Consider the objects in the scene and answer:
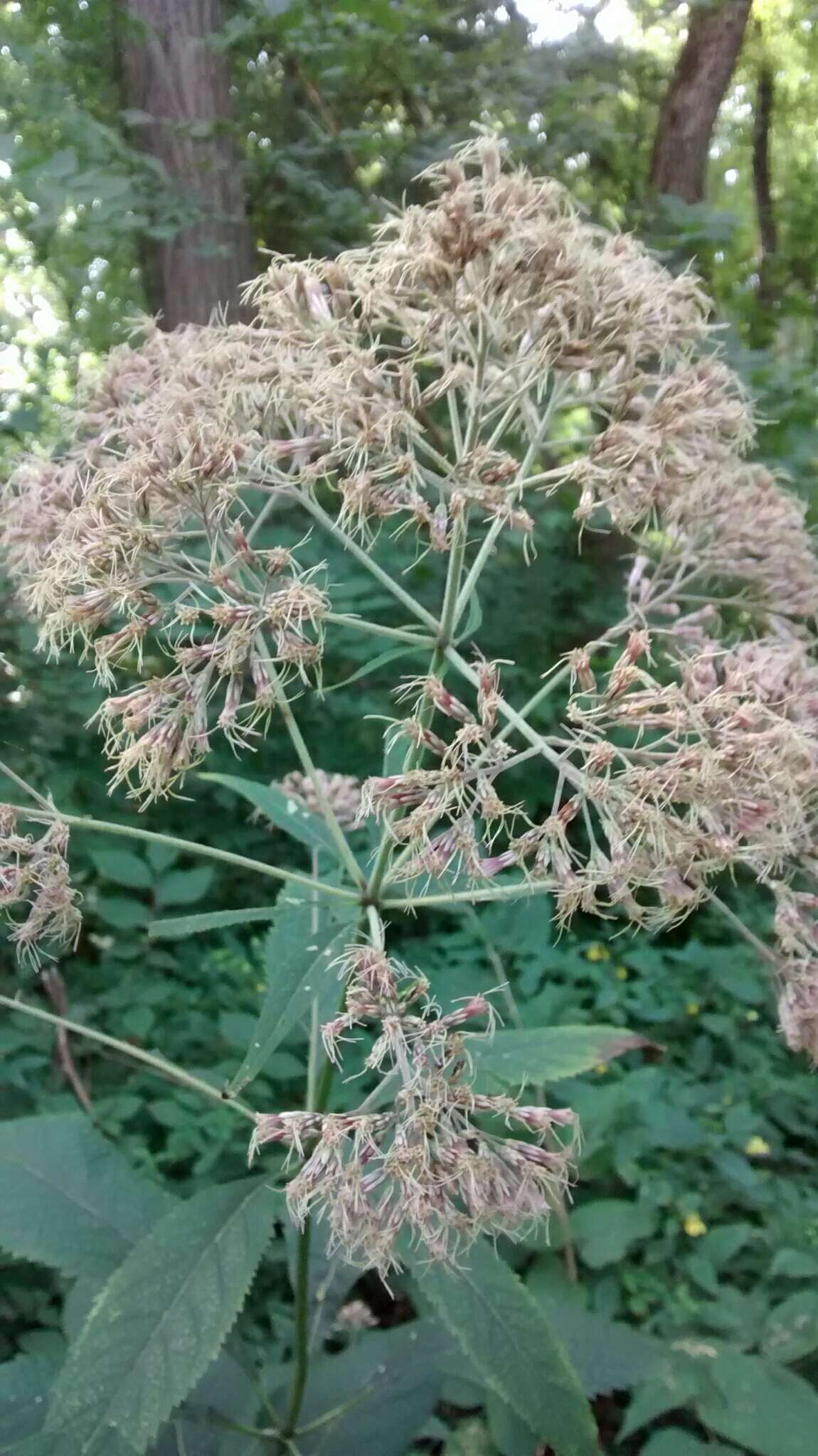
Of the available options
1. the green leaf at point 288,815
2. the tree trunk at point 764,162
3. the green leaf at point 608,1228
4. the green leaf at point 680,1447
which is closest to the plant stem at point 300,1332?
the green leaf at point 288,815

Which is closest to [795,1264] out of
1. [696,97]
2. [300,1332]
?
[300,1332]

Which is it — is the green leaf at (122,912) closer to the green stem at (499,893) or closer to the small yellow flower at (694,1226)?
the small yellow flower at (694,1226)

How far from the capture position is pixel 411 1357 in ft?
3.58

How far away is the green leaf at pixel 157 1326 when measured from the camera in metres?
0.77

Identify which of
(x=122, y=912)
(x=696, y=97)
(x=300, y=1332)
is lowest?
(x=122, y=912)

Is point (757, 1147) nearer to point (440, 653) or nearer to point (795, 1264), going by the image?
point (795, 1264)

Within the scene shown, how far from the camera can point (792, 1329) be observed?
1.40m

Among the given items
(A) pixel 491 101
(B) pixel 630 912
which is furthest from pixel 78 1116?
(A) pixel 491 101

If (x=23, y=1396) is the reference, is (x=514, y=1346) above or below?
above

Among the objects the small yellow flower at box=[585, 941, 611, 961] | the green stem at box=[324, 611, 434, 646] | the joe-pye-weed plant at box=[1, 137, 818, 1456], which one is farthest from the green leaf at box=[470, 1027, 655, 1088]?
the small yellow flower at box=[585, 941, 611, 961]

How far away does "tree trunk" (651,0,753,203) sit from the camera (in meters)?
3.10

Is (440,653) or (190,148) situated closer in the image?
(440,653)

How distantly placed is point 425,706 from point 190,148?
195 cm

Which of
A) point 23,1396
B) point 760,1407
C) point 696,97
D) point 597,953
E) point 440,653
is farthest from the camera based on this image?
point 696,97
